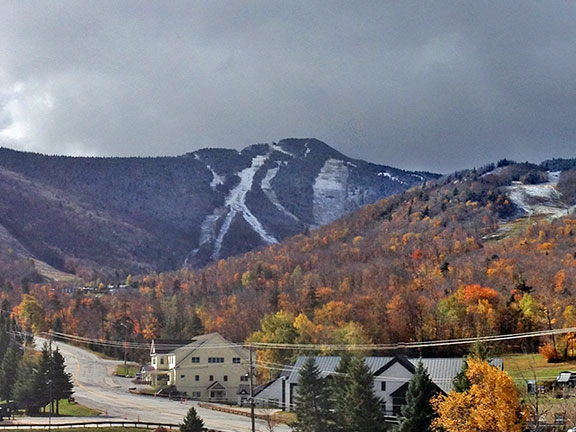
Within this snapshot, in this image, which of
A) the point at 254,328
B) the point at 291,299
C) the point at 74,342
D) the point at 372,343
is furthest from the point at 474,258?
the point at 74,342

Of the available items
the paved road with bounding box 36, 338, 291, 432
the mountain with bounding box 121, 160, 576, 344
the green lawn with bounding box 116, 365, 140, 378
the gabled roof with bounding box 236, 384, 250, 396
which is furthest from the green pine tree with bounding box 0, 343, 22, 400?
the mountain with bounding box 121, 160, 576, 344

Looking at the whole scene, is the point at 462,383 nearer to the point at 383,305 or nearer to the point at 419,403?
the point at 419,403

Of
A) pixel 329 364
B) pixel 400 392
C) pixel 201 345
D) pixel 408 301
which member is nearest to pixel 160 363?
pixel 201 345

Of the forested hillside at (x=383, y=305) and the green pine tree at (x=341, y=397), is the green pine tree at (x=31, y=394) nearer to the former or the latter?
the forested hillside at (x=383, y=305)

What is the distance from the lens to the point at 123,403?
94938 mm

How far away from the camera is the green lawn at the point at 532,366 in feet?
280

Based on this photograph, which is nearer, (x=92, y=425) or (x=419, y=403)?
(x=419, y=403)

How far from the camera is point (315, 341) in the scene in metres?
110

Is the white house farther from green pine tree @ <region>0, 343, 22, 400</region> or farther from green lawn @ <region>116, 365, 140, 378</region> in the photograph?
green lawn @ <region>116, 365, 140, 378</region>

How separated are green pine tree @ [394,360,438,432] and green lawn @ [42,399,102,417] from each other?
154 ft

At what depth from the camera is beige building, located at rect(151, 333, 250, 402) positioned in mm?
108812

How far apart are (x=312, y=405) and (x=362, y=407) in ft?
23.5

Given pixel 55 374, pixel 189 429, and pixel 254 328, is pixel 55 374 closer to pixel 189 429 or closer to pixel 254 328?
pixel 189 429

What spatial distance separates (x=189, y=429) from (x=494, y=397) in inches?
1071
